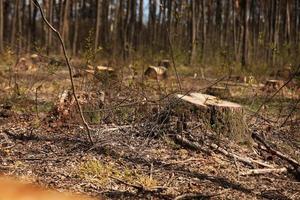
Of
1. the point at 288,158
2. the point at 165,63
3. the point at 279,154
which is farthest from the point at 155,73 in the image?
the point at 288,158

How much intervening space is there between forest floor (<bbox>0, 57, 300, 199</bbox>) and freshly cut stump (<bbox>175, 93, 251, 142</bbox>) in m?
0.11

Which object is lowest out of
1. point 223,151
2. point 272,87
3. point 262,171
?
point 262,171

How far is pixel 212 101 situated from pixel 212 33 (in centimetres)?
2412

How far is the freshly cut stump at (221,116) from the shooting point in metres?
6.45

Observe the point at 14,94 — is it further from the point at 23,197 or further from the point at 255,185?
the point at 255,185

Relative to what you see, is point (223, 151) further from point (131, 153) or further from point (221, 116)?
point (131, 153)

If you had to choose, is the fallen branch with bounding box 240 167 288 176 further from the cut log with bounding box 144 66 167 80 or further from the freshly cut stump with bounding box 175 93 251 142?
the cut log with bounding box 144 66 167 80

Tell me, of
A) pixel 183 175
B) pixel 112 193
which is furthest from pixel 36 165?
pixel 183 175

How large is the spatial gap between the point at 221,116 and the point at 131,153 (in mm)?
1328

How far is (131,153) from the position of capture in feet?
19.5

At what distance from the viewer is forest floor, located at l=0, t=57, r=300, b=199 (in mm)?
5082

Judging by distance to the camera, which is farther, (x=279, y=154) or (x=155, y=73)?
(x=155, y=73)

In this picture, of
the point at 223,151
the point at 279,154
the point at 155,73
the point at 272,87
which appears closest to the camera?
the point at 279,154

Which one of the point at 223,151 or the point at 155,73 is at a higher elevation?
the point at 155,73
